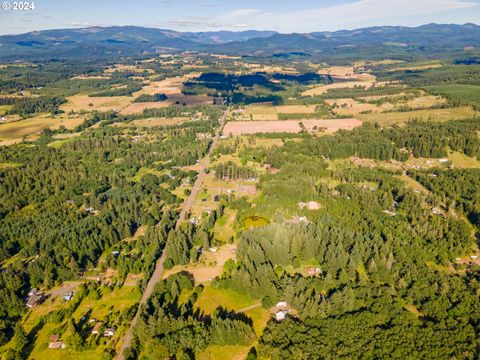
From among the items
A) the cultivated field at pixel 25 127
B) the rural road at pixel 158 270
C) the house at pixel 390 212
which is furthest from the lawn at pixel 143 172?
the cultivated field at pixel 25 127

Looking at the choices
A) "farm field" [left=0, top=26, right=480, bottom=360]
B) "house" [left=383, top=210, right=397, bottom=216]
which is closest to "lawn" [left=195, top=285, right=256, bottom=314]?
"farm field" [left=0, top=26, right=480, bottom=360]

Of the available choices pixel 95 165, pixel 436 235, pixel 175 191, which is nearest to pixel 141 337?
pixel 175 191

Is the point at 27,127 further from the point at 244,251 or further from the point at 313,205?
the point at 244,251

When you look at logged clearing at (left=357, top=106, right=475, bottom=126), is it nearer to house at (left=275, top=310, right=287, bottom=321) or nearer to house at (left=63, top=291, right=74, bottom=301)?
house at (left=275, top=310, right=287, bottom=321)

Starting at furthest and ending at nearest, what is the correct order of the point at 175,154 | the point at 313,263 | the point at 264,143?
1. the point at 264,143
2. the point at 175,154
3. the point at 313,263

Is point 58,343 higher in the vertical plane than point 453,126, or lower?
lower

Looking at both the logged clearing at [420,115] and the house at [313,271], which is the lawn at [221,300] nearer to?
the house at [313,271]

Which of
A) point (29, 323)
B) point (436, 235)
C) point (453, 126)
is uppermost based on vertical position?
point (453, 126)

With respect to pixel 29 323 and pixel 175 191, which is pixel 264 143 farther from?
pixel 29 323
